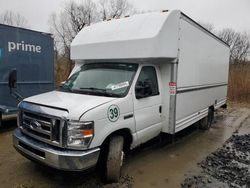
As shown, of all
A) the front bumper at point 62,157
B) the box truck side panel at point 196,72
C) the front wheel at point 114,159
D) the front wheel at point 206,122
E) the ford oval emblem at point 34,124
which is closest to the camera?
the front bumper at point 62,157

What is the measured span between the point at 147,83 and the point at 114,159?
1621mm

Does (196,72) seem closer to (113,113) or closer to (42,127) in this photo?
(113,113)

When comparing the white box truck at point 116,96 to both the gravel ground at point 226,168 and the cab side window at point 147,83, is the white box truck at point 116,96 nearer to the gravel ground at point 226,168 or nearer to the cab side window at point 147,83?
the cab side window at point 147,83

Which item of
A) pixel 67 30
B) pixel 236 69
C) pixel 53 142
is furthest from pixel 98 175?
pixel 67 30

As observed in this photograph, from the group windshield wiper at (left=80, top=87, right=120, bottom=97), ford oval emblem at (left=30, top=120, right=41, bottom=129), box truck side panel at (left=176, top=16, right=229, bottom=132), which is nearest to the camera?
ford oval emblem at (left=30, top=120, right=41, bottom=129)

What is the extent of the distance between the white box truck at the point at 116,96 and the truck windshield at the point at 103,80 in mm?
18

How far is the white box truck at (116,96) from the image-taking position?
356 cm

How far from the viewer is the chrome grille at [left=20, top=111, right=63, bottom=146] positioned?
3559 mm

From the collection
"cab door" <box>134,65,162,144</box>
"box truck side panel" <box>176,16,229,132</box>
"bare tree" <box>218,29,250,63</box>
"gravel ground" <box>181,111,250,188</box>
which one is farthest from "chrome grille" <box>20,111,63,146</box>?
"bare tree" <box>218,29,250,63</box>

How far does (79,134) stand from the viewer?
11.5 feet

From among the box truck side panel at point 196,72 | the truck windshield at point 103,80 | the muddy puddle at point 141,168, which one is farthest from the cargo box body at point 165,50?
the muddy puddle at point 141,168

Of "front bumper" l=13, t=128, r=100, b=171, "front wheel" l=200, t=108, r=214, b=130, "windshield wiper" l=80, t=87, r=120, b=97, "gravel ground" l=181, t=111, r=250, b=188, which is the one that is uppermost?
"windshield wiper" l=80, t=87, r=120, b=97

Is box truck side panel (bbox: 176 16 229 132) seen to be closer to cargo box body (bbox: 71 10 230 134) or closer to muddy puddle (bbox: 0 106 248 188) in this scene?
cargo box body (bbox: 71 10 230 134)

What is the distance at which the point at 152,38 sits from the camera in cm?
454
